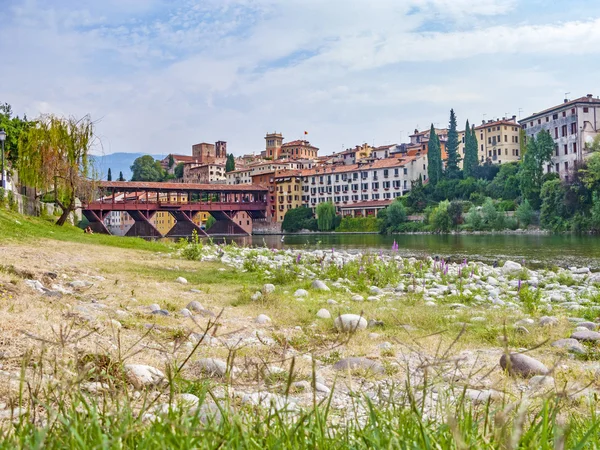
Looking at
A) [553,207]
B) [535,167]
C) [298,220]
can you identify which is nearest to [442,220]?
[535,167]

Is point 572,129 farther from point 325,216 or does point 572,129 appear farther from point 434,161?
point 325,216

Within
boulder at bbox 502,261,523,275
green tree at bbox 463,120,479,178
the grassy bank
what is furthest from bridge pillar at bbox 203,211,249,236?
the grassy bank

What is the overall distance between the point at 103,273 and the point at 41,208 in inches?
900

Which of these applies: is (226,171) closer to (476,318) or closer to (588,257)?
(588,257)

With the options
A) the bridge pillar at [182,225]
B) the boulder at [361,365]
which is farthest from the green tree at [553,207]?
the boulder at [361,365]

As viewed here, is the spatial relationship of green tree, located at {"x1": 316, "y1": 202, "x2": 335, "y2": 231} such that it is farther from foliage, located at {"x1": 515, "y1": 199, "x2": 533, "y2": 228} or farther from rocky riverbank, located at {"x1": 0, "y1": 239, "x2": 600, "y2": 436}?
rocky riverbank, located at {"x1": 0, "y1": 239, "x2": 600, "y2": 436}

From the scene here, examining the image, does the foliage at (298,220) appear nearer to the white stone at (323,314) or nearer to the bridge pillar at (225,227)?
the bridge pillar at (225,227)

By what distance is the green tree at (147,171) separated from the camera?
122m

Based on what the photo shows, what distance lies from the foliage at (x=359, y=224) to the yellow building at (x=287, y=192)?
47.0 feet

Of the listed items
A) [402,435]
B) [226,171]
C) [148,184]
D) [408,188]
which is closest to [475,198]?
[408,188]

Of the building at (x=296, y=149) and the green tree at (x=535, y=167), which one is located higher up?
the building at (x=296, y=149)

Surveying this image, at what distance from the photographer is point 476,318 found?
6309mm

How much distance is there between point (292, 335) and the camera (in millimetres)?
5297

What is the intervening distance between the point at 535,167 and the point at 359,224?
78.2 ft
